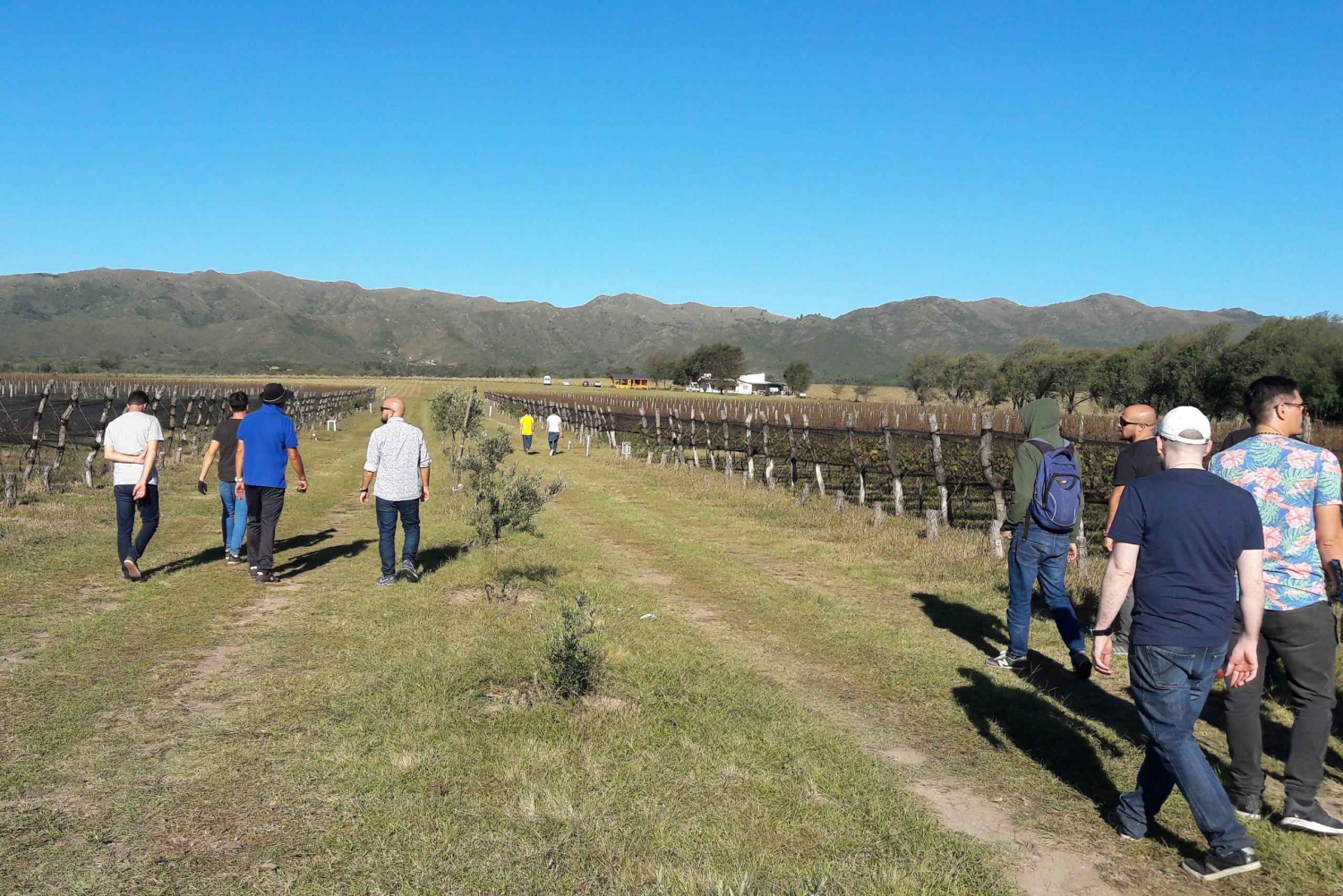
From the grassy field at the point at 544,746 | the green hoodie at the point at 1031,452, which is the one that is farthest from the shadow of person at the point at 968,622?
the green hoodie at the point at 1031,452

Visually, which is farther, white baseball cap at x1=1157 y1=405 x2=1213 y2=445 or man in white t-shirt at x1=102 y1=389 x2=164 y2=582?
man in white t-shirt at x1=102 y1=389 x2=164 y2=582

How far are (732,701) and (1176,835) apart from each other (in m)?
2.66

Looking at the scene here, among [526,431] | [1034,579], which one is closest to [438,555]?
[1034,579]

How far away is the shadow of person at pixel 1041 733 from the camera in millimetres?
4895

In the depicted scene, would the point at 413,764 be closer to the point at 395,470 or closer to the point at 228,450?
the point at 395,470

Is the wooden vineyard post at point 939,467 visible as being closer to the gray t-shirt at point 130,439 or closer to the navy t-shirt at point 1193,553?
the navy t-shirt at point 1193,553

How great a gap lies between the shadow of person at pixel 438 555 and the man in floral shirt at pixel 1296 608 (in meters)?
8.10

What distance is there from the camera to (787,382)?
545 ft

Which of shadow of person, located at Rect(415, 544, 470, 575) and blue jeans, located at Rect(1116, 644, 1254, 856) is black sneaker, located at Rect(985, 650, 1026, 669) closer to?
blue jeans, located at Rect(1116, 644, 1254, 856)

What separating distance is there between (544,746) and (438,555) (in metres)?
6.60

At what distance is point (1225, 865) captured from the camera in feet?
12.4

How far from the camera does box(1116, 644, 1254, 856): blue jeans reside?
3758 millimetres

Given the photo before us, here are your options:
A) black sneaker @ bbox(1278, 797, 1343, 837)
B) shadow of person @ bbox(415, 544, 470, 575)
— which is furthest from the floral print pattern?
shadow of person @ bbox(415, 544, 470, 575)

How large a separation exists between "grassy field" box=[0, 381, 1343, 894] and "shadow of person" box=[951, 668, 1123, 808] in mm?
25
